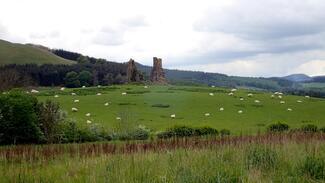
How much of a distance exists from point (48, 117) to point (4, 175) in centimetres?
2234

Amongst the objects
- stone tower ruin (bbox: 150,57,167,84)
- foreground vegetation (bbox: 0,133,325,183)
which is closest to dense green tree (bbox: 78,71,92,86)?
stone tower ruin (bbox: 150,57,167,84)

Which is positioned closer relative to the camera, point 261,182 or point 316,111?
point 261,182

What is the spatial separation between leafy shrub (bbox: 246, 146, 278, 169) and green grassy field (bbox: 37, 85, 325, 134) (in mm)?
26882

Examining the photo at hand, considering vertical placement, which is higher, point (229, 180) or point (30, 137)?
point (229, 180)

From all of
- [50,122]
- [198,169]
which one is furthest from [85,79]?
[198,169]

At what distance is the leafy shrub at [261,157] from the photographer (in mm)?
12648

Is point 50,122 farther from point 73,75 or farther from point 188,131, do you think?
point 73,75

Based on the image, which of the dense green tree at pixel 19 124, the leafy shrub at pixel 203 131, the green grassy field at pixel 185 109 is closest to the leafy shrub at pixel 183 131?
the leafy shrub at pixel 203 131

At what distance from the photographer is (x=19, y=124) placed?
109 ft

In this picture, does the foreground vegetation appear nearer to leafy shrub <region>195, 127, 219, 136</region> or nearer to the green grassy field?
leafy shrub <region>195, 127, 219, 136</region>

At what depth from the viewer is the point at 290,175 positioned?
11.6m

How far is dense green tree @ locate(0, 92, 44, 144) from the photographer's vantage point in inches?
1309

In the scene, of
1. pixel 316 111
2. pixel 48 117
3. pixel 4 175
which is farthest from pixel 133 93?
pixel 4 175

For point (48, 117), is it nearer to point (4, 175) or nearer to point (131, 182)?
point (4, 175)
